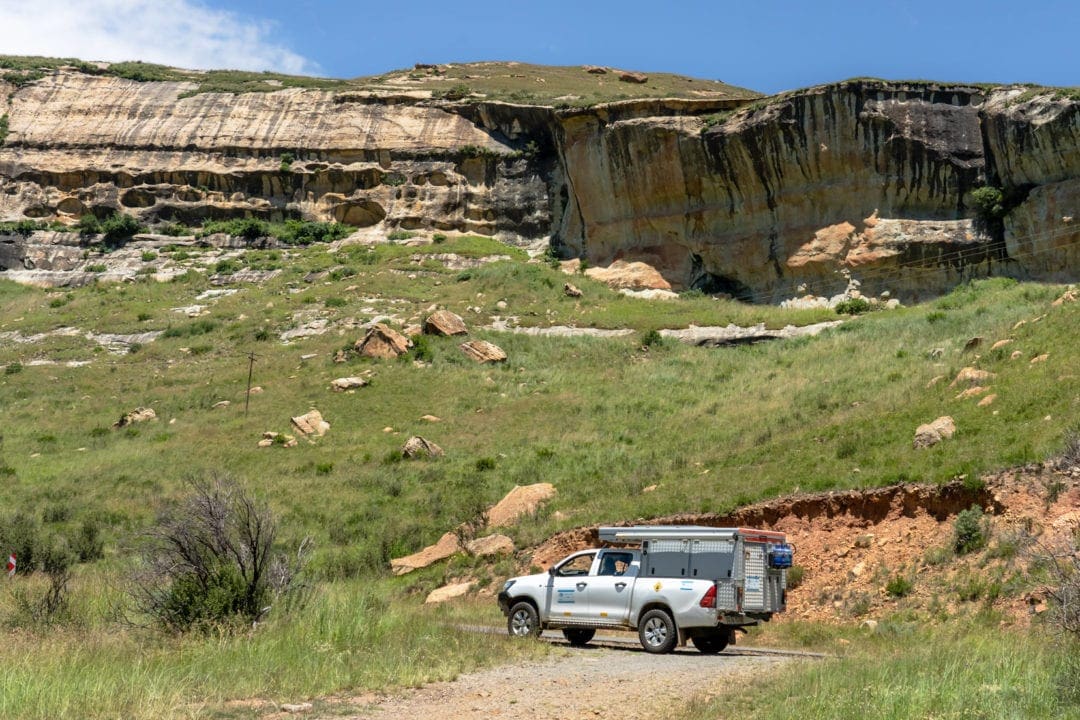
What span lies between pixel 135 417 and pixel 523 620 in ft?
84.8

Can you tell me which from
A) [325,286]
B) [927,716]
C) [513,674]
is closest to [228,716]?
[513,674]

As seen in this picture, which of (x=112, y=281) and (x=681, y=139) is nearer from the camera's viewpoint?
(x=681, y=139)

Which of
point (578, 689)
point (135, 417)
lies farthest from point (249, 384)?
point (578, 689)

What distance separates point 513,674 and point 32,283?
193 feet

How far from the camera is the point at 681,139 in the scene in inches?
2084

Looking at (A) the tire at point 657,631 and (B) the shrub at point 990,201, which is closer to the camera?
(A) the tire at point 657,631

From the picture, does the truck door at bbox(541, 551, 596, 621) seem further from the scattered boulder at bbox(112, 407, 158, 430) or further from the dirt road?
the scattered boulder at bbox(112, 407, 158, 430)

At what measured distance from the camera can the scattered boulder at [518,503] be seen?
24000mm

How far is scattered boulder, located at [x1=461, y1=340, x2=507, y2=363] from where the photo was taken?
4128 cm

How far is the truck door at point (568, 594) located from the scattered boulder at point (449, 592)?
18.5 ft

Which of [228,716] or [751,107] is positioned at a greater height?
[751,107]

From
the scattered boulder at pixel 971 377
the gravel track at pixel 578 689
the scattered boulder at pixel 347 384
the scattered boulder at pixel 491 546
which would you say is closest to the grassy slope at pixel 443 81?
the scattered boulder at pixel 347 384

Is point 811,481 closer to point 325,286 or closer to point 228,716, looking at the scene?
point 228,716

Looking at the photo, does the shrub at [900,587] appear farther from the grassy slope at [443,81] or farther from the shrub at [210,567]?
the grassy slope at [443,81]
